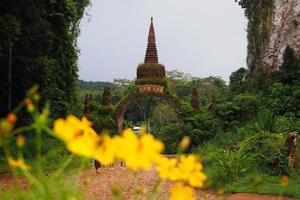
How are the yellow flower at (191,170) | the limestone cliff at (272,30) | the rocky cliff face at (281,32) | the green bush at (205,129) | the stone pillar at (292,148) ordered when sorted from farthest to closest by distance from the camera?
the limestone cliff at (272,30) → the rocky cliff face at (281,32) → the green bush at (205,129) → the stone pillar at (292,148) → the yellow flower at (191,170)

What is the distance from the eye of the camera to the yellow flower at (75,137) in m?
0.92

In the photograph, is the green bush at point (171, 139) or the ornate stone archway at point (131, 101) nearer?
the ornate stone archway at point (131, 101)

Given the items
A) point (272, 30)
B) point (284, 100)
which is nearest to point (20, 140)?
point (284, 100)

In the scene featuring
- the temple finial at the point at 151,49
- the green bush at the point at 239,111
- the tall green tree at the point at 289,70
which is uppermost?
the temple finial at the point at 151,49

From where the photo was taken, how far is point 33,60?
1279 cm

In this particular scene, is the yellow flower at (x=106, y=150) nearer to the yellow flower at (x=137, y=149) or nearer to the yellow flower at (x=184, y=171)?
the yellow flower at (x=137, y=149)

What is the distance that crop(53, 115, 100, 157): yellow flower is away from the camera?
0.92 m

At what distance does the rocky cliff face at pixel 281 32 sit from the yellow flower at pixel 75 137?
17.8 meters

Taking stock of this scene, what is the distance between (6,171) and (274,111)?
8151mm

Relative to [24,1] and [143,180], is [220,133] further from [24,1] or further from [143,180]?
[24,1]

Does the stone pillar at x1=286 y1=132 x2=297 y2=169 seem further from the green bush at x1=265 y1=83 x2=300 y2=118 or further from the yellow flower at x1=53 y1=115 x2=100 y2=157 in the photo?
the yellow flower at x1=53 y1=115 x2=100 y2=157

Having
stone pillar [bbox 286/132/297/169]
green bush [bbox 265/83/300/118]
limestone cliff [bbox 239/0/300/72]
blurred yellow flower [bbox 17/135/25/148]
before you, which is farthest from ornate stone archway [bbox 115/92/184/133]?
blurred yellow flower [bbox 17/135/25/148]

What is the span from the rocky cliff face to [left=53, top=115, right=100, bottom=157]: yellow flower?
1781 cm

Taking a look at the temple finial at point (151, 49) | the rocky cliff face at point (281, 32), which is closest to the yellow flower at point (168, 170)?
the rocky cliff face at point (281, 32)
